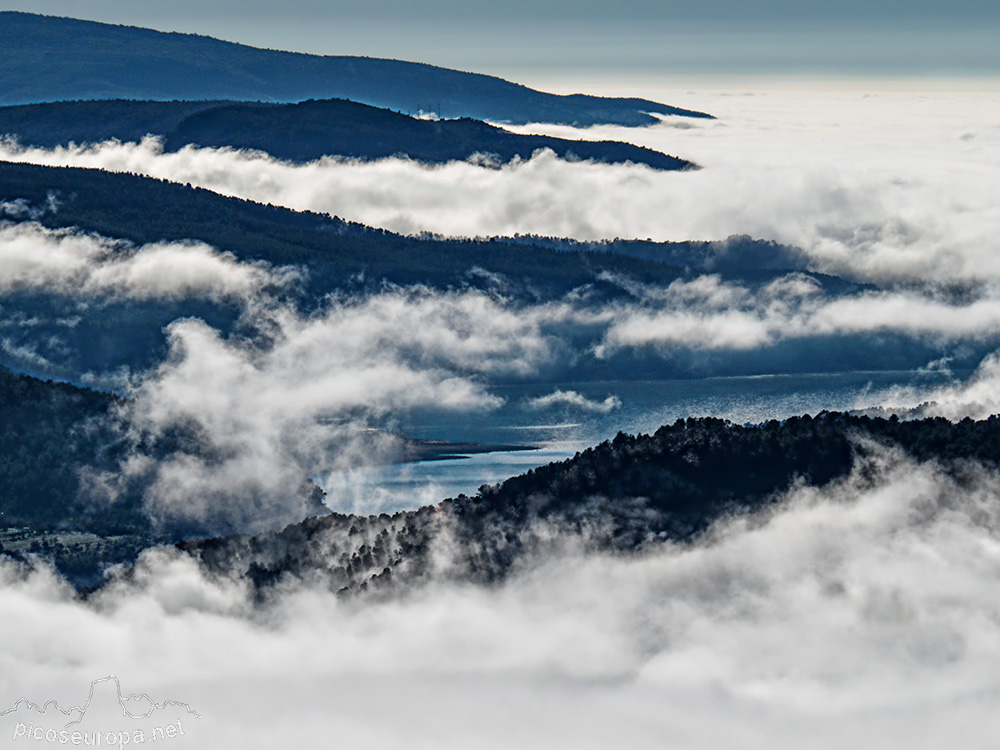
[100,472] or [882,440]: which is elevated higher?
[882,440]

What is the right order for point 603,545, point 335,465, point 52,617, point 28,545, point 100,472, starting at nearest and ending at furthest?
1. point 603,545
2. point 52,617
3. point 28,545
4. point 100,472
5. point 335,465

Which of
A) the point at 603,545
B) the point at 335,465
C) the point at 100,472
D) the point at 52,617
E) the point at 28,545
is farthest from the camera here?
the point at 335,465

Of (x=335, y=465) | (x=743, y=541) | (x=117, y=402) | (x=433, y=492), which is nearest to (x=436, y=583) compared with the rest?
(x=743, y=541)

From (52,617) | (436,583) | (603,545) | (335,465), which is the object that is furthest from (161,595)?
(335,465)

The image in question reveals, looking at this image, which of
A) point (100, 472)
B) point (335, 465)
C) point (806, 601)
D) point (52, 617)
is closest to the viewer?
point (806, 601)

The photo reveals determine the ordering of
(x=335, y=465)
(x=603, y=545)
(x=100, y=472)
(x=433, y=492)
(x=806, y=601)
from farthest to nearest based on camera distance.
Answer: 1. (x=335, y=465)
2. (x=433, y=492)
3. (x=100, y=472)
4. (x=603, y=545)
5. (x=806, y=601)

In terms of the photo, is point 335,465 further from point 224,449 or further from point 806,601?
point 806,601

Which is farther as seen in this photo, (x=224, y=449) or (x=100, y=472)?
(x=224, y=449)

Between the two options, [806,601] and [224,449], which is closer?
[806,601]

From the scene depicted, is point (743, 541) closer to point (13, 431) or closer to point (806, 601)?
point (806, 601)
